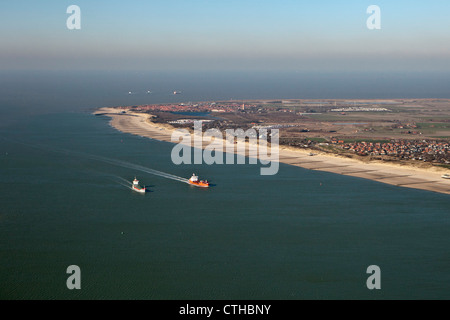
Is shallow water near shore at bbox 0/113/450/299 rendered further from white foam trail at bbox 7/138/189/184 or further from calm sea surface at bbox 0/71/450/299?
Answer: white foam trail at bbox 7/138/189/184

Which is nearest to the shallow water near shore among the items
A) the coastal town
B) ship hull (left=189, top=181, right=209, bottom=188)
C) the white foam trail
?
ship hull (left=189, top=181, right=209, bottom=188)

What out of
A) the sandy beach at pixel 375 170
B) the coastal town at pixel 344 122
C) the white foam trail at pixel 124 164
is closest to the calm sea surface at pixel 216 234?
the white foam trail at pixel 124 164

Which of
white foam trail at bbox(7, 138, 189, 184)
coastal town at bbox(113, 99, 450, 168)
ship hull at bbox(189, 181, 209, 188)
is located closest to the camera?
ship hull at bbox(189, 181, 209, 188)

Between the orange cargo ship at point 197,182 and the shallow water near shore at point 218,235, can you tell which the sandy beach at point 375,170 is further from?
the orange cargo ship at point 197,182

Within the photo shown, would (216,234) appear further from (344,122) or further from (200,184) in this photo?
(344,122)

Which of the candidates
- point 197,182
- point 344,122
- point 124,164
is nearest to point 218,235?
point 197,182
